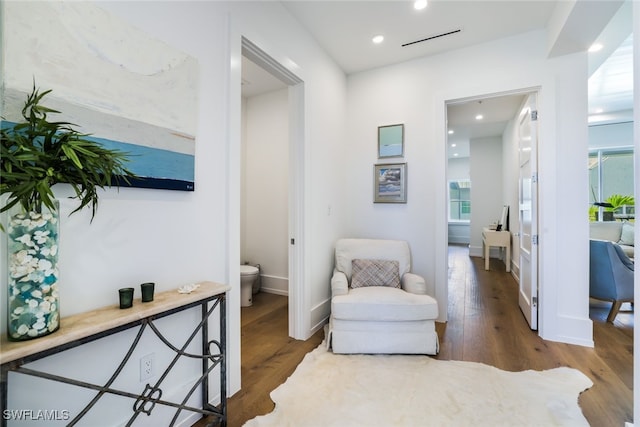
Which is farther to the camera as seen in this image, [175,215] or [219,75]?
[219,75]

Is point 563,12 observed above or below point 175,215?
above

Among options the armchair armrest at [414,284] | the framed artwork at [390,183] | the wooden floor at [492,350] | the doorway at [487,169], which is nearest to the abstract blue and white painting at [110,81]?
the wooden floor at [492,350]

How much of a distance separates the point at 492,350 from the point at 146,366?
2432 mm

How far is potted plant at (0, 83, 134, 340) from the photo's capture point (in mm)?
814

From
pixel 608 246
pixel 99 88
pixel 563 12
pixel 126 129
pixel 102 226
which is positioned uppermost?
pixel 563 12

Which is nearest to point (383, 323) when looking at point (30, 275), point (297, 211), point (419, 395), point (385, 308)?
point (385, 308)

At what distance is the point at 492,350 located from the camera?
91.7 inches

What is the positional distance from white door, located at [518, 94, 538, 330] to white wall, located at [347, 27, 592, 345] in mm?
107

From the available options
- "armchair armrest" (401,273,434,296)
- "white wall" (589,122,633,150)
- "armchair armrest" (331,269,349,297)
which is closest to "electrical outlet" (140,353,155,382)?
"armchair armrest" (331,269,349,297)

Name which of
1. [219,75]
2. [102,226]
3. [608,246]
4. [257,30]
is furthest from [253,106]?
→ [608,246]

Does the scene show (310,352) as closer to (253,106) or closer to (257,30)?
(257,30)

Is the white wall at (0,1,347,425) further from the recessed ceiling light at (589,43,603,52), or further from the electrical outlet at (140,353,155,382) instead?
the recessed ceiling light at (589,43,603,52)

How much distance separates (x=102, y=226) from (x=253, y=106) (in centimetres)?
327

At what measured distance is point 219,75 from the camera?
1.69 meters
